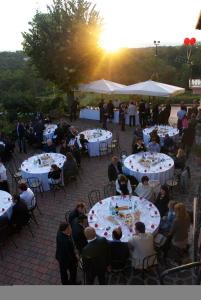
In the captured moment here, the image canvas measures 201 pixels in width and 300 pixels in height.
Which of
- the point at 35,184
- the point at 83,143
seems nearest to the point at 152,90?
the point at 83,143

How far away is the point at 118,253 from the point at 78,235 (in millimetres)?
903

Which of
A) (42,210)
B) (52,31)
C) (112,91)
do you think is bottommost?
(42,210)

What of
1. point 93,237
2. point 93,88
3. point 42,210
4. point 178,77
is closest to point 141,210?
point 93,237

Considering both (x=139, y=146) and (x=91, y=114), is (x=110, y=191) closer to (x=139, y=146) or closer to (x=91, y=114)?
(x=139, y=146)

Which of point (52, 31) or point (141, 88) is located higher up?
point (52, 31)

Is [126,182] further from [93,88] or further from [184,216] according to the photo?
[93,88]

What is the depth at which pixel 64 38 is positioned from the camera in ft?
59.5

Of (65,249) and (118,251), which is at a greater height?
(65,249)

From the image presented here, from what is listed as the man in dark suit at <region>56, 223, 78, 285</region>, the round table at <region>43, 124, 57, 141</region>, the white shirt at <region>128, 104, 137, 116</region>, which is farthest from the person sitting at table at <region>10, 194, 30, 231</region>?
the white shirt at <region>128, 104, 137, 116</region>

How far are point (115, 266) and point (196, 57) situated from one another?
1553 inches

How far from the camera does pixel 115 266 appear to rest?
5.89 metres

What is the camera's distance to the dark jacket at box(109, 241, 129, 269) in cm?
584

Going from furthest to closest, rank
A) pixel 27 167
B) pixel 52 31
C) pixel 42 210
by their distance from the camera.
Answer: pixel 52 31 → pixel 27 167 → pixel 42 210

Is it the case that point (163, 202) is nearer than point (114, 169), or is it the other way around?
point (163, 202)
